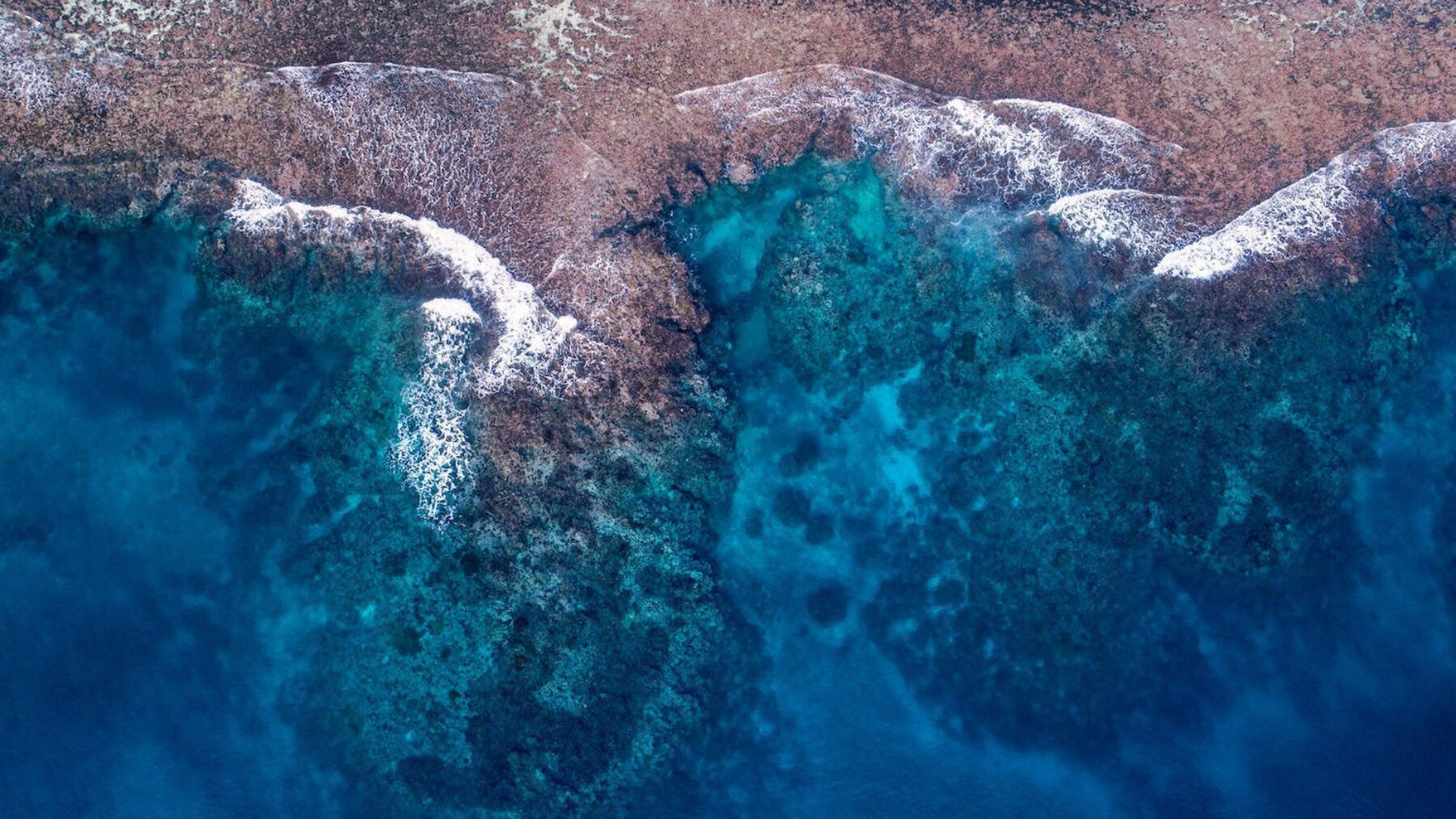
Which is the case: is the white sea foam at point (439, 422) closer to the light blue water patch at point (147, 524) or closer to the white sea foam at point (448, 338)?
the white sea foam at point (448, 338)

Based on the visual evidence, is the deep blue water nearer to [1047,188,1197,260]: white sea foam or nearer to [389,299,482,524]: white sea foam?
[389,299,482,524]: white sea foam

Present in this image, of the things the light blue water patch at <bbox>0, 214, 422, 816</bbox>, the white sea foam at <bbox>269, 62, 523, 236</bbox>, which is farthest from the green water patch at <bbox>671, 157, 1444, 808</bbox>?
the light blue water patch at <bbox>0, 214, 422, 816</bbox>

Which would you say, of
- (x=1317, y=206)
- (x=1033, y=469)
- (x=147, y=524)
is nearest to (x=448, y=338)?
(x=147, y=524)

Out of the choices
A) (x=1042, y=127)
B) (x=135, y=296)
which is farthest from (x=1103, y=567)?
(x=135, y=296)

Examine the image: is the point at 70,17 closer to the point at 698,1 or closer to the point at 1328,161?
the point at 698,1

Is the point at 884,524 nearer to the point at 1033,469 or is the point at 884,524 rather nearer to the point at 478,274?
the point at 1033,469
